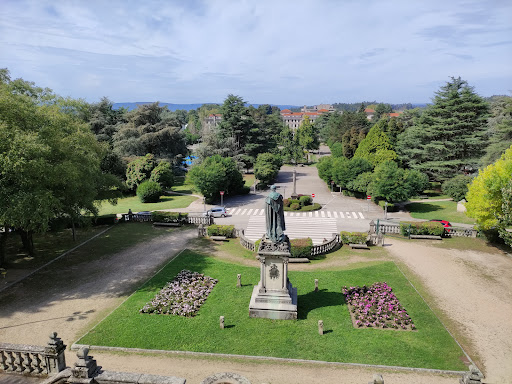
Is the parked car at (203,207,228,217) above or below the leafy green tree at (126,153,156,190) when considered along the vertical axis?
below

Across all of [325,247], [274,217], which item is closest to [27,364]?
[274,217]

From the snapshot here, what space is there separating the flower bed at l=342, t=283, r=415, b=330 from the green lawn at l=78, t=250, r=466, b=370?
40 cm

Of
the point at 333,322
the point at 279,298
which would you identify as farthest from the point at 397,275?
the point at 279,298

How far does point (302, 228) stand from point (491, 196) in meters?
15.4

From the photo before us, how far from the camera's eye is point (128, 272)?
22.3 m

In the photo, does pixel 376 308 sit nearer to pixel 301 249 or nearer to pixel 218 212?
pixel 301 249

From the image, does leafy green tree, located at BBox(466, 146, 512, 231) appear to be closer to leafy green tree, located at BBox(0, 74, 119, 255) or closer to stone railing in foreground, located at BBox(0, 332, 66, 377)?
stone railing in foreground, located at BBox(0, 332, 66, 377)

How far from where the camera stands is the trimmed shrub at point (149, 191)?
4561cm

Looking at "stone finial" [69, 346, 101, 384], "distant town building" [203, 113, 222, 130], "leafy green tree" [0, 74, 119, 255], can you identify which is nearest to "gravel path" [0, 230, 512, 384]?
"stone finial" [69, 346, 101, 384]

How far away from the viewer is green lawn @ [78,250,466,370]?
540 inches

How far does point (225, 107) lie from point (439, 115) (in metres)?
35.8

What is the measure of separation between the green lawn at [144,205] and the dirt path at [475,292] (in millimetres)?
27483

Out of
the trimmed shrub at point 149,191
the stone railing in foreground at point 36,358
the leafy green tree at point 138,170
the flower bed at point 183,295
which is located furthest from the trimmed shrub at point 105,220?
the stone railing in foreground at point 36,358

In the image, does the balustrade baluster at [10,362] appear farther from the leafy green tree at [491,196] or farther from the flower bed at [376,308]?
the leafy green tree at [491,196]
